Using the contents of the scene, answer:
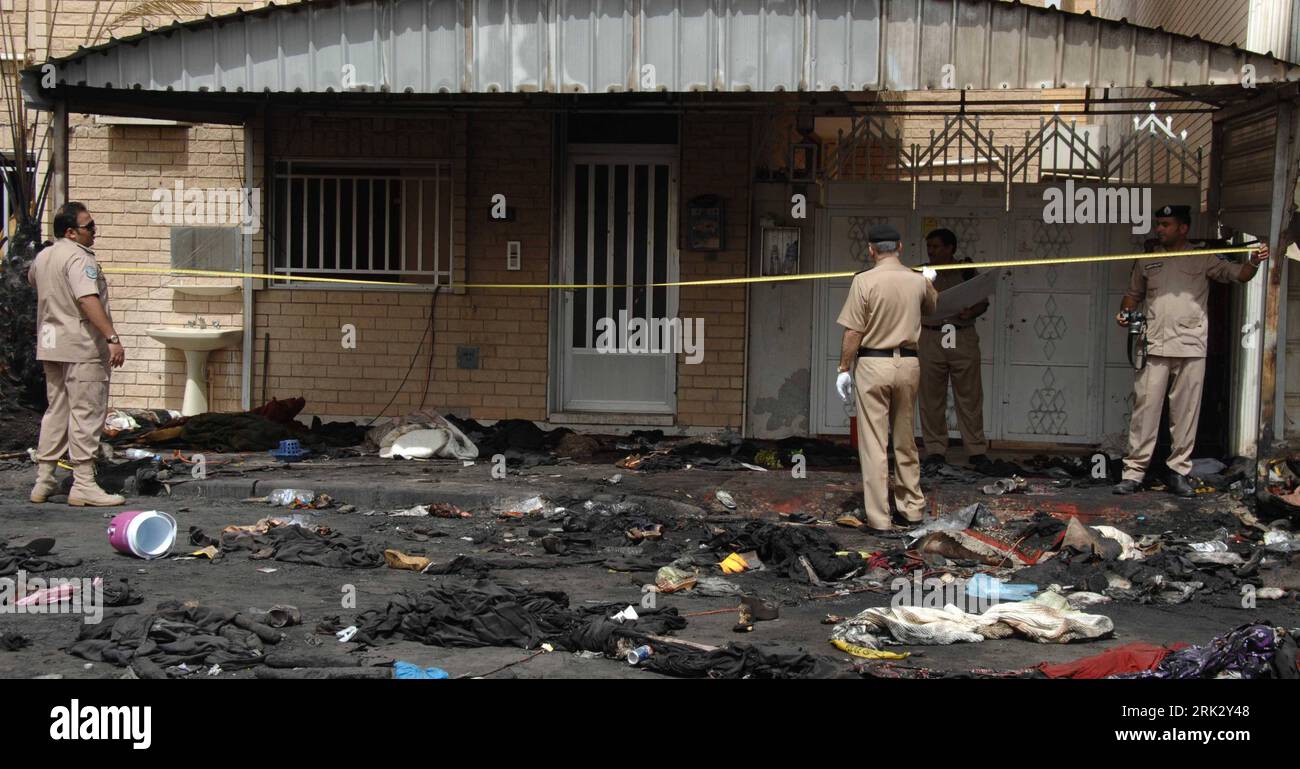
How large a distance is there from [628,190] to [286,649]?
820cm

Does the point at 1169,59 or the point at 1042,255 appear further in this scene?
the point at 1042,255

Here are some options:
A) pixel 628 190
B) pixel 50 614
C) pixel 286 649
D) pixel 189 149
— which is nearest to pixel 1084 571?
pixel 286 649

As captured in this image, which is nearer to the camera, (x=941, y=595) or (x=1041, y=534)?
(x=941, y=595)

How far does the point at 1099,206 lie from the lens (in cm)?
1290

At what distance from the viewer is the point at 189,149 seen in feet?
46.8

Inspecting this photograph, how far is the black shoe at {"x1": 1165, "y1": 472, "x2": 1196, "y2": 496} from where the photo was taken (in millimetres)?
10469

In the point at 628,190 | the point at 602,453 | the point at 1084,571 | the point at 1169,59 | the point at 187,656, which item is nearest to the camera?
the point at 187,656

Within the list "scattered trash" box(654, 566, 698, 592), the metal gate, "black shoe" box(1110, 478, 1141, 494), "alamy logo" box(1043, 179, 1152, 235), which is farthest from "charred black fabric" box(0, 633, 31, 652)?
"alamy logo" box(1043, 179, 1152, 235)

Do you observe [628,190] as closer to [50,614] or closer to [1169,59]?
[1169,59]

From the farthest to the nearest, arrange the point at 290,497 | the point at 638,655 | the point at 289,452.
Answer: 1. the point at 289,452
2. the point at 290,497
3. the point at 638,655

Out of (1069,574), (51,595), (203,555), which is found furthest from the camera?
(203,555)

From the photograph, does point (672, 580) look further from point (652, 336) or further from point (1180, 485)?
point (652, 336)

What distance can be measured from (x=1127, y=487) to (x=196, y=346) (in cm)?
896

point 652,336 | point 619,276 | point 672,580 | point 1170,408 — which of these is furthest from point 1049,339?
point 672,580
